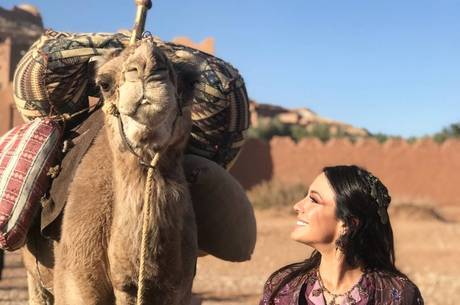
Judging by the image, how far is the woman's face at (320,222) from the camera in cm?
261

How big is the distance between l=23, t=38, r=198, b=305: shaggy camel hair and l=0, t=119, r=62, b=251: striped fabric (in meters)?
0.34

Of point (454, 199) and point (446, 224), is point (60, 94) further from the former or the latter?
point (454, 199)

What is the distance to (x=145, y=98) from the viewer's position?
276 centimetres

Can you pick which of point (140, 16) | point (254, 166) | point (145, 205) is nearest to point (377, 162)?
point (254, 166)

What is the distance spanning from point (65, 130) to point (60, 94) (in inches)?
9.6

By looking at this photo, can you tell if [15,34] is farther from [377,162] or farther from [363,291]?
[363,291]

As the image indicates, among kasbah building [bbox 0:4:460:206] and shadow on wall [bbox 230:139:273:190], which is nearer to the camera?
kasbah building [bbox 0:4:460:206]

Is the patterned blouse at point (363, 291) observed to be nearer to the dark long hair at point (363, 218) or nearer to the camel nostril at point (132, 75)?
the dark long hair at point (363, 218)

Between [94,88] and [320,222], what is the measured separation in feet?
6.23

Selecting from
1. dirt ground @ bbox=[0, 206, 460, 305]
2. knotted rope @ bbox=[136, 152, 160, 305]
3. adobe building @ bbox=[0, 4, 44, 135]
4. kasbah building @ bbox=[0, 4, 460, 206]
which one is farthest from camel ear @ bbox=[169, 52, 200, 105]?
adobe building @ bbox=[0, 4, 44, 135]

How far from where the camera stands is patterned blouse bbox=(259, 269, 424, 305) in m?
2.46

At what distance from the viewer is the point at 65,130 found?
4188 mm

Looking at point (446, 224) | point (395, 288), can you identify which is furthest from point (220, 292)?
point (446, 224)

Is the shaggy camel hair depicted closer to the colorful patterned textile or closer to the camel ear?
the camel ear
